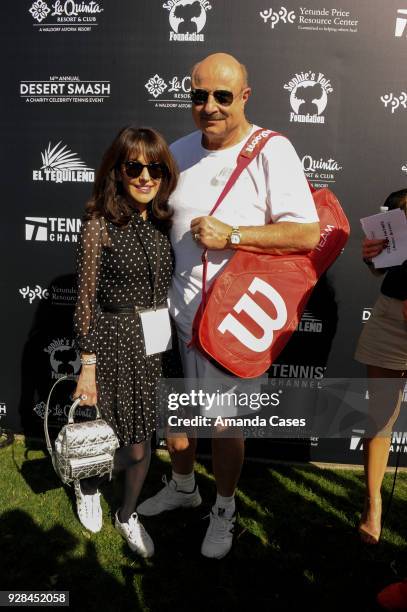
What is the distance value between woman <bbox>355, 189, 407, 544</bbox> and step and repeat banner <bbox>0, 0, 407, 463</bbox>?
71 cm

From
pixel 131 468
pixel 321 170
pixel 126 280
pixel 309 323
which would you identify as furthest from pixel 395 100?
pixel 131 468

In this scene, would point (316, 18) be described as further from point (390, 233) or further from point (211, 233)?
point (211, 233)

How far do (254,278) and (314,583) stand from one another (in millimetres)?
1449

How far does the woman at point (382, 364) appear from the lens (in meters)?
2.24

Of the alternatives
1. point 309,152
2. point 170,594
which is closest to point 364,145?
point 309,152

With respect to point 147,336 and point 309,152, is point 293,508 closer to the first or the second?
point 147,336

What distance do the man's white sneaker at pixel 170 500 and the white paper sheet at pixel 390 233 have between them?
5.48 ft

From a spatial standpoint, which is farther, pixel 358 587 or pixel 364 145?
pixel 364 145

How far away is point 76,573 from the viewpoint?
7.03 feet

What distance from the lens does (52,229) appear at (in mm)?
3135

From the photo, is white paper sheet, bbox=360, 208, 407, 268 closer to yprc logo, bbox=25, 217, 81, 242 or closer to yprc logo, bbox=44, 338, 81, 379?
yprc logo, bbox=25, 217, 81, 242

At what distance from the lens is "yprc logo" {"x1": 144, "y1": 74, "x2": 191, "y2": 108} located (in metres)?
2.86

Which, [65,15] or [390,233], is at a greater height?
[65,15]

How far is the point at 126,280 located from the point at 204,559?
1.43 metres
